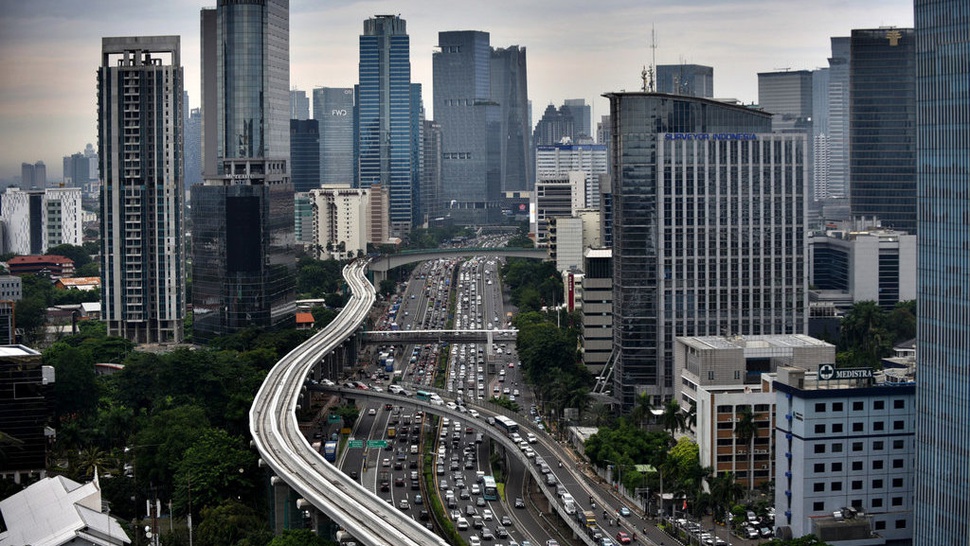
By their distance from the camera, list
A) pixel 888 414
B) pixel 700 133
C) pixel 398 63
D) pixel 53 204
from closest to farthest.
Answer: pixel 888 414 → pixel 700 133 → pixel 53 204 → pixel 398 63

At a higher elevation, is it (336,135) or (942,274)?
(336,135)

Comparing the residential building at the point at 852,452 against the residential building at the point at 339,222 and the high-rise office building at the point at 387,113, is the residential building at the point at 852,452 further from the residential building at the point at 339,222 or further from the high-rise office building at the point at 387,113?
the high-rise office building at the point at 387,113

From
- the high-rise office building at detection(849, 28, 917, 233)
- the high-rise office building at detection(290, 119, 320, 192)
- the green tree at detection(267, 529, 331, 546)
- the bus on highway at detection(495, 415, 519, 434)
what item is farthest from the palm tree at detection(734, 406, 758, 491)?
the high-rise office building at detection(290, 119, 320, 192)

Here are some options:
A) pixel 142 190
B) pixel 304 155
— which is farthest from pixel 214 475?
pixel 304 155

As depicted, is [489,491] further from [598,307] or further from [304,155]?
[304,155]

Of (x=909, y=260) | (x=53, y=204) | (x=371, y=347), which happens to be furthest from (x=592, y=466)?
(x=53, y=204)

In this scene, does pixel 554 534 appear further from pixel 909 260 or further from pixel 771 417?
pixel 909 260
